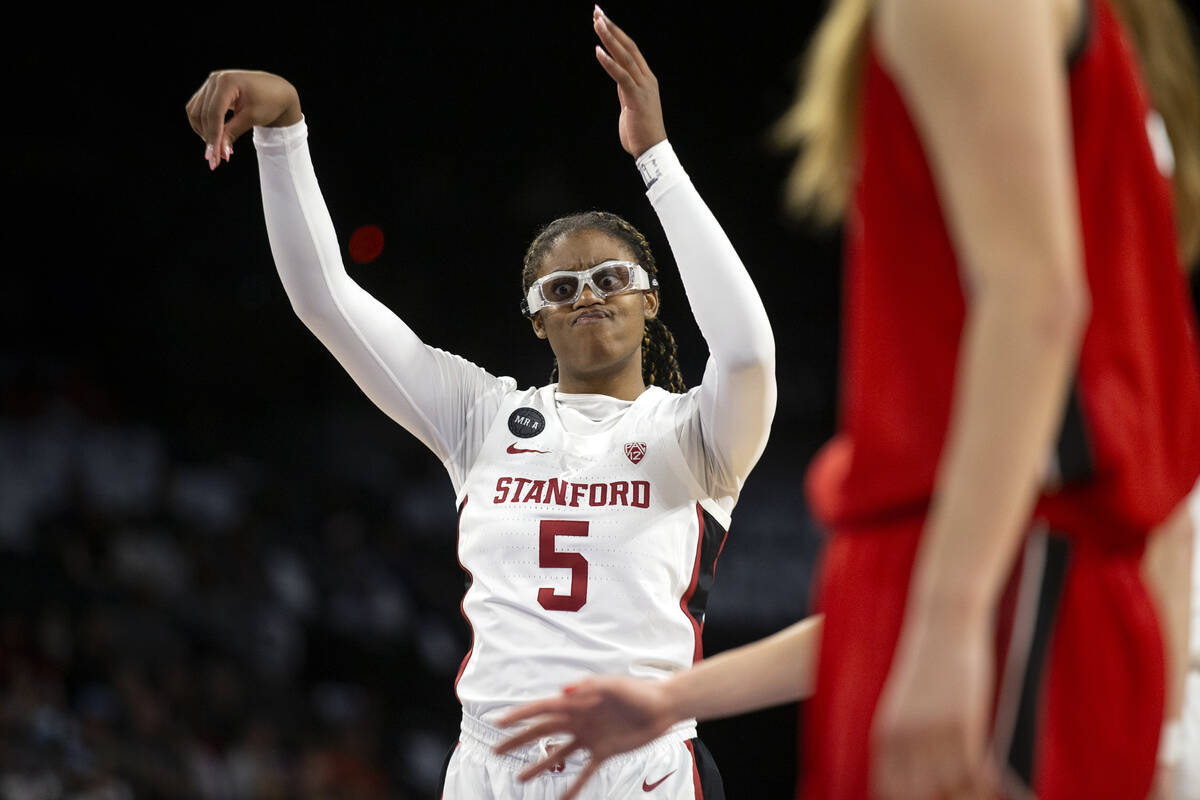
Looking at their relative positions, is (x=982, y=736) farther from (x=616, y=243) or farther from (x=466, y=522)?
(x=616, y=243)

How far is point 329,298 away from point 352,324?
8 centimetres

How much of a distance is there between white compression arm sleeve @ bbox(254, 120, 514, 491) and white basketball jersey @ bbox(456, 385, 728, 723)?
0.17m

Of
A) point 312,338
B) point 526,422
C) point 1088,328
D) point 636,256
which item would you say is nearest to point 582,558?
point 526,422

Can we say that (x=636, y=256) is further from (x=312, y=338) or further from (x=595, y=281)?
(x=312, y=338)

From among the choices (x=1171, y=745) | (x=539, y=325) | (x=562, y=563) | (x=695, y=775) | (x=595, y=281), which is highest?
(x=595, y=281)

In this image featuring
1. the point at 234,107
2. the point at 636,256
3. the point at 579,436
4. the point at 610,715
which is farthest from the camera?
the point at 636,256

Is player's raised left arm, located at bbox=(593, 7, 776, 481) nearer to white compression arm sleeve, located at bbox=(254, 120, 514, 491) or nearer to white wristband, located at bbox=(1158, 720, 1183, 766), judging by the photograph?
white compression arm sleeve, located at bbox=(254, 120, 514, 491)

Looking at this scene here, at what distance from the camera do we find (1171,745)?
1158 mm

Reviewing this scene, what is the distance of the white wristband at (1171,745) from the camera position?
3.55ft

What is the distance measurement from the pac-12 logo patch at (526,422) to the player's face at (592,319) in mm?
160

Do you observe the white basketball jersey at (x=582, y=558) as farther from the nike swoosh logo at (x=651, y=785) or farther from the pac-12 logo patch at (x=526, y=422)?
the nike swoosh logo at (x=651, y=785)

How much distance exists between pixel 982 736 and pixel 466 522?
195cm

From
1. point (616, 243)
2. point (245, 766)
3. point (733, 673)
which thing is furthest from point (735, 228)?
point (733, 673)

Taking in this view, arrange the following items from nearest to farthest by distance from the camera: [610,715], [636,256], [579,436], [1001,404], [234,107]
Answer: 1. [1001,404]
2. [610,715]
3. [234,107]
4. [579,436]
5. [636,256]
